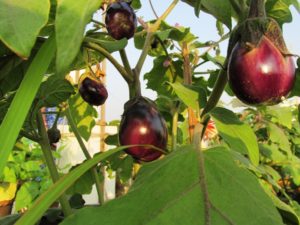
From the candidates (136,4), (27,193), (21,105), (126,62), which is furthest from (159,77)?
(27,193)

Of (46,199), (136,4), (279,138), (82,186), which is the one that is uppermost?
(136,4)

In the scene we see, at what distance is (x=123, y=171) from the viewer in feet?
2.90

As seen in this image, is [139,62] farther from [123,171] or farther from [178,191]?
[123,171]

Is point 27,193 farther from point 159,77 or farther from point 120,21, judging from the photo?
point 120,21

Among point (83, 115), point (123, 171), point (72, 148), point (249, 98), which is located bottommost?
point (72, 148)

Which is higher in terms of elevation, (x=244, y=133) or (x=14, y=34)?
(x=14, y=34)

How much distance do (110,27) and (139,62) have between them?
7 centimetres

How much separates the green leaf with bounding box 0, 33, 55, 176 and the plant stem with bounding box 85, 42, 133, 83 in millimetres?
179

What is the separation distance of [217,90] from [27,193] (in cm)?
171

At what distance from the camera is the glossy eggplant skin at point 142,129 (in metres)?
0.47

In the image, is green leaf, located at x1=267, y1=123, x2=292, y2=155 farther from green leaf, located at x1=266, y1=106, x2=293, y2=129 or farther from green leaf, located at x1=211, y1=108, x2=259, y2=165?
green leaf, located at x1=211, y1=108, x2=259, y2=165

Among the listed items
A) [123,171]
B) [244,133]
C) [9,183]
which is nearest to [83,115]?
[123,171]

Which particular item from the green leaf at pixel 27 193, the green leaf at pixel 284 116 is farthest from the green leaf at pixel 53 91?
the green leaf at pixel 27 193

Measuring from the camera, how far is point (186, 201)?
12.3 inches
